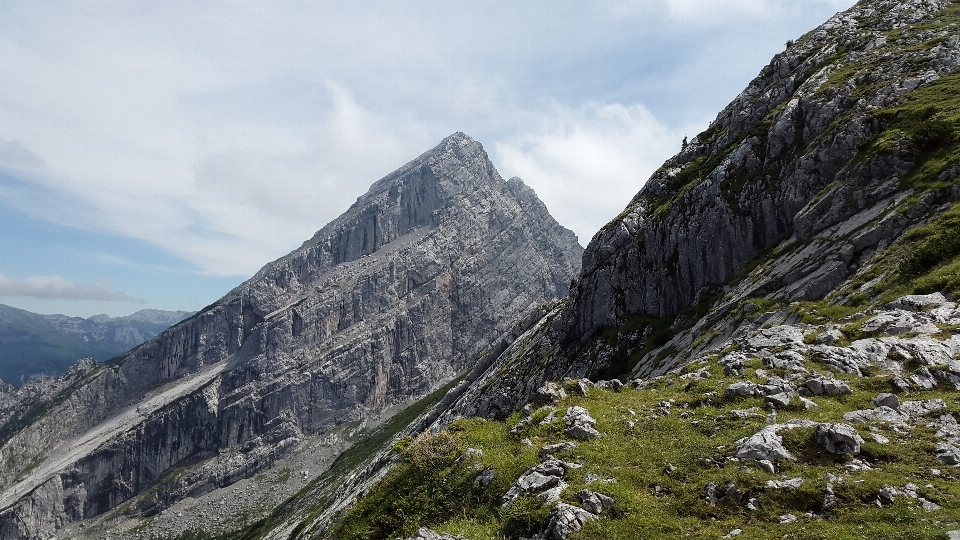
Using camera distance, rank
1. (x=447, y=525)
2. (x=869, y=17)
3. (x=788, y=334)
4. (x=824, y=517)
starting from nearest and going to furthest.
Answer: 1. (x=824, y=517)
2. (x=447, y=525)
3. (x=788, y=334)
4. (x=869, y=17)

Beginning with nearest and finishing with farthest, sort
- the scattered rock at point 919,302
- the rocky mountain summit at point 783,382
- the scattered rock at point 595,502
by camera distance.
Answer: the rocky mountain summit at point 783,382 < the scattered rock at point 595,502 < the scattered rock at point 919,302

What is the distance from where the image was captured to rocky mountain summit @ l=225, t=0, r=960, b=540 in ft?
42.3

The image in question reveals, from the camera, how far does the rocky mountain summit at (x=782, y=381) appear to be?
12906mm

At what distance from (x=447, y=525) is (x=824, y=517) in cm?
991

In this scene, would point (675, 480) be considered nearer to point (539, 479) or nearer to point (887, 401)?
point (539, 479)

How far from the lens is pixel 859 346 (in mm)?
23469

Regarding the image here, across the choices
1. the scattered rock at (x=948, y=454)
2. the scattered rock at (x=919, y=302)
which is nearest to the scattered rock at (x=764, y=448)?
the scattered rock at (x=948, y=454)

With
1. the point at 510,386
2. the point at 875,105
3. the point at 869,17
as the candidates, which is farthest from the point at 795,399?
the point at 869,17

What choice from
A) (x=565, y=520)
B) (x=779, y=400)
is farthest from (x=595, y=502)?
(x=779, y=400)

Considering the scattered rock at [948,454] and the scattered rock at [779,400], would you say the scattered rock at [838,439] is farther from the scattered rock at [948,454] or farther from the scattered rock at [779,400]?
the scattered rock at [779,400]

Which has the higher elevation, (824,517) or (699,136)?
(699,136)

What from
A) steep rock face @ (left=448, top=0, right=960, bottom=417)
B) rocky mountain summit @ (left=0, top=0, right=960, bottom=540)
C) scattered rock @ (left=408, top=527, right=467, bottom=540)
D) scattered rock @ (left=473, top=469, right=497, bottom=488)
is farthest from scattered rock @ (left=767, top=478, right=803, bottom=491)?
steep rock face @ (left=448, top=0, right=960, bottom=417)

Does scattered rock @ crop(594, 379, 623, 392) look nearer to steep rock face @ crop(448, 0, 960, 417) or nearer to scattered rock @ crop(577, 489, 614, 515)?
scattered rock @ crop(577, 489, 614, 515)

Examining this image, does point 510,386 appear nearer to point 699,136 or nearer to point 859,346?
point 699,136
